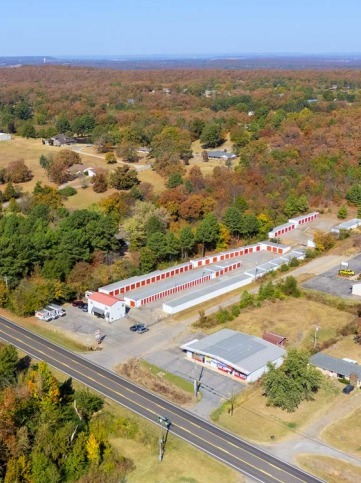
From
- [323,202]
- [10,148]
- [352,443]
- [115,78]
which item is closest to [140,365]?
[352,443]

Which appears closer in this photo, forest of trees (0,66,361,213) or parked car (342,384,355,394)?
parked car (342,384,355,394)

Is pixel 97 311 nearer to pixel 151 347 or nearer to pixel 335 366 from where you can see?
pixel 151 347

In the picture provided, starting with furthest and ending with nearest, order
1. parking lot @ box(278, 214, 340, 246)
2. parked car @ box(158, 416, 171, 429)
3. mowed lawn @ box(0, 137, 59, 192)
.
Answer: mowed lawn @ box(0, 137, 59, 192) → parking lot @ box(278, 214, 340, 246) → parked car @ box(158, 416, 171, 429)

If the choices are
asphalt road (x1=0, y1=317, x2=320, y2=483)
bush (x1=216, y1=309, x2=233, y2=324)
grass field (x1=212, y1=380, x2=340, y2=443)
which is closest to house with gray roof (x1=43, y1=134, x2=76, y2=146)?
asphalt road (x1=0, y1=317, x2=320, y2=483)

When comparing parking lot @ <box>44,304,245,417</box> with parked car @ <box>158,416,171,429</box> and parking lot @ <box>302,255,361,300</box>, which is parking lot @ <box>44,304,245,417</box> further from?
parking lot @ <box>302,255,361,300</box>

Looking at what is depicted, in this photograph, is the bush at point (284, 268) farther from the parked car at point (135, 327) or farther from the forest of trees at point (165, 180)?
the parked car at point (135, 327)

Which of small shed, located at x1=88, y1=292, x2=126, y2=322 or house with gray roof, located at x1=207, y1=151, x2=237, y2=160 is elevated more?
house with gray roof, located at x1=207, y1=151, x2=237, y2=160

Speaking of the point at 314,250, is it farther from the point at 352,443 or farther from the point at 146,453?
the point at 146,453
